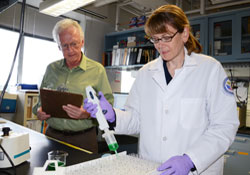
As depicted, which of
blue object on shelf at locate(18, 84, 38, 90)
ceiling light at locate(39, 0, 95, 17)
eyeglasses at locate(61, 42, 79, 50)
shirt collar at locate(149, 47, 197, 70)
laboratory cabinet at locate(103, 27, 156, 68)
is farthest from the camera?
laboratory cabinet at locate(103, 27, 156, 68)

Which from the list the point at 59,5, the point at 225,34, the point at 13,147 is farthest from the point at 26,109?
the point at 225,34

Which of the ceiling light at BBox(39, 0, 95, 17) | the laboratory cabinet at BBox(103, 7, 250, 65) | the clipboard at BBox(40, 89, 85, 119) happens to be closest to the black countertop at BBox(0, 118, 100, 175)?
the clipboard at BBox(40, 89, 85, 119)

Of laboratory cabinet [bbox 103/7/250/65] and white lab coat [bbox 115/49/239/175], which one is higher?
laboratory cabinet [bbox 103/7/250/65]

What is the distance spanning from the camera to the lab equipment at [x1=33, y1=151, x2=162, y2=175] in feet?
2.10

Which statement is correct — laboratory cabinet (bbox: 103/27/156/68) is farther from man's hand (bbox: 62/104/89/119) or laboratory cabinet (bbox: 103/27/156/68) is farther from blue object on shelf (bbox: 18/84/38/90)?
man's hand (bbox: 62/104/89/119)

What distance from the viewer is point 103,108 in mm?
989

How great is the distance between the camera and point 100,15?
4.01 metres

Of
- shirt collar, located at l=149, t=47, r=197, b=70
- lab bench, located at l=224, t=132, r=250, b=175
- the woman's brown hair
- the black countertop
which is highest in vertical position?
the woman's brown hair

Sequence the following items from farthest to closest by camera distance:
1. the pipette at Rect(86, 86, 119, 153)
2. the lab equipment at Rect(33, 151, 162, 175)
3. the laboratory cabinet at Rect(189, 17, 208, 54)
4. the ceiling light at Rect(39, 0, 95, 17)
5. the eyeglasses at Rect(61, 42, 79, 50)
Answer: the laboratory cabinet at Rect(189, 17, 208, 54) < the ceiling light at Rect(39, 0, 95, 17) < the eyeglasses at Rect(61, 42, 79, 50) < the pipette at Rect(86, 86, 119, 153) < the lab equipment at Rect(33, 151, 162, 175)

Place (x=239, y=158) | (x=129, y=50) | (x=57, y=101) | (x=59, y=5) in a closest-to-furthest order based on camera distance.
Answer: (x=57, y=101)
(x=239, y=158)
(x=59, y=5)
(x=129, y=50)

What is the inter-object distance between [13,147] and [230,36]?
2724 mm

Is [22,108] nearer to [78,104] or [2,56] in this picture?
[2,56]

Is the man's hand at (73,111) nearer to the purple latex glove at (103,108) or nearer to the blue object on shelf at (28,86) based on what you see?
the purple latex glove at (103,108)

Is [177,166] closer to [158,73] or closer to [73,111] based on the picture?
[158,73]
